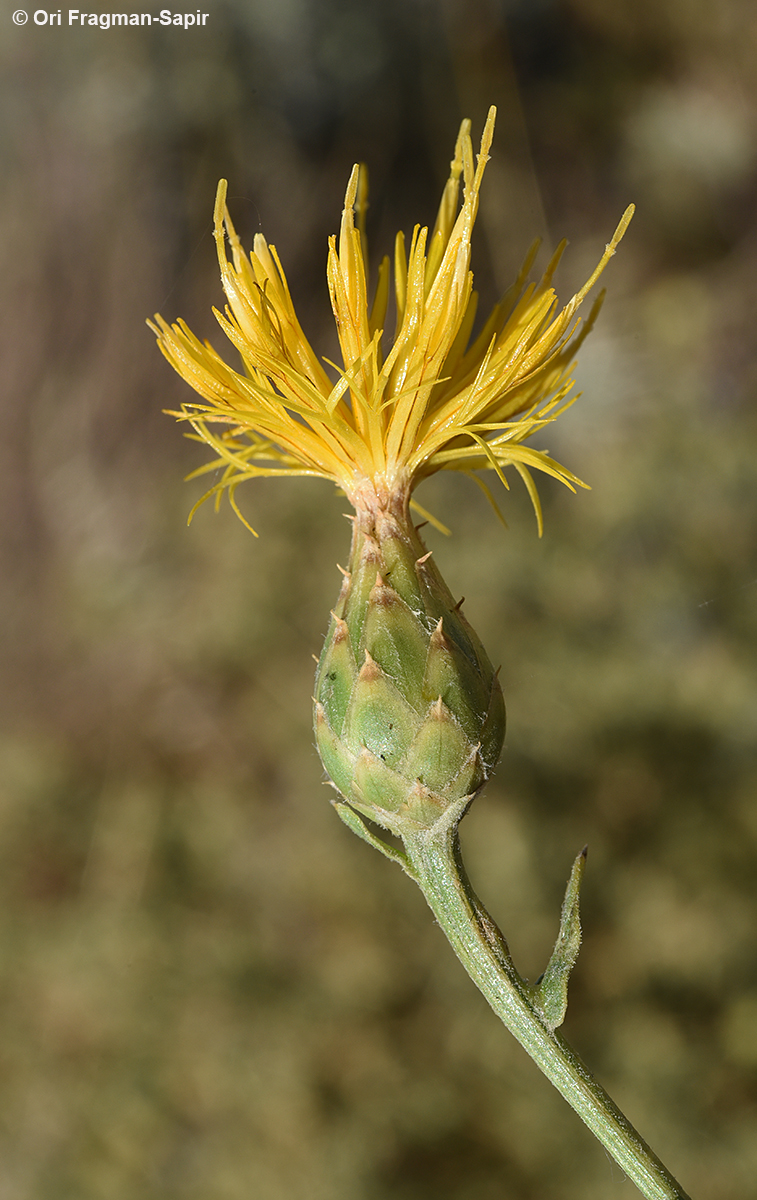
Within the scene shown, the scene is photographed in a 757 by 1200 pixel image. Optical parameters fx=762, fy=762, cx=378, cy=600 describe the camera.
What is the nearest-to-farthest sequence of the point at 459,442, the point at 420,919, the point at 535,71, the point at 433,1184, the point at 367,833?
the point at 367,833 < the point at 459,442 < the point at 433,1184 < the point at 420,919 < the point at 535,71

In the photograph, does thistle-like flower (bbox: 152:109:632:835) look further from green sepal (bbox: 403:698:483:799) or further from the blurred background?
the blurred background

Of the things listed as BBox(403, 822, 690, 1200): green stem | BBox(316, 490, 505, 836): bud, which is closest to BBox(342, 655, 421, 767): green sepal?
BBox(316, 490, 505, 836): bud

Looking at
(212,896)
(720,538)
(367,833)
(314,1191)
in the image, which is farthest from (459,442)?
(314,1191)

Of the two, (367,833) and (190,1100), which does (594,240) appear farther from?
(190,1100)

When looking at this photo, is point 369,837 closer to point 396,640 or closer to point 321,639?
point 396,640

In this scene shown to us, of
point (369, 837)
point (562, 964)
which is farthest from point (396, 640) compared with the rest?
point (562, 964)

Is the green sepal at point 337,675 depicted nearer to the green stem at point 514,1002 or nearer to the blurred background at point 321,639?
the green stem at point 514,1002

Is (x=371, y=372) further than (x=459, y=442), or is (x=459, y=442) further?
(x=459, y=442)
